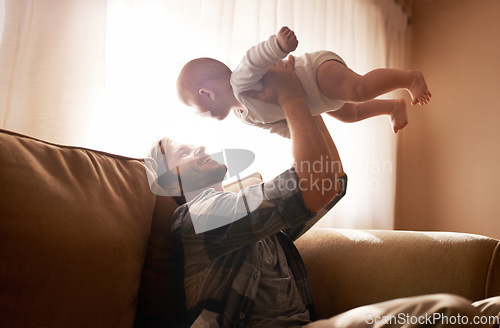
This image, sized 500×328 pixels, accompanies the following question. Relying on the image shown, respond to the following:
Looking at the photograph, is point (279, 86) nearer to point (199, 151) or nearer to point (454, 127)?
point (199, 151)

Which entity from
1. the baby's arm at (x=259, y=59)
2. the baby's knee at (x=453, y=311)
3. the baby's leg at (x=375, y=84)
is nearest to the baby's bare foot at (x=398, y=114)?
the baby's leg at (x=375, y=84)

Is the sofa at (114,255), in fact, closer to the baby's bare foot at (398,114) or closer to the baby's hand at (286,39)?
the baby's bare foot at (398,114)

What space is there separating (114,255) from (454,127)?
2513 millimetres

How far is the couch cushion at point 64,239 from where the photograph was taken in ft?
2.31

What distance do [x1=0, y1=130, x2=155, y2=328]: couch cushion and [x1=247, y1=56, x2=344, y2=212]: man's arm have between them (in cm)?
41

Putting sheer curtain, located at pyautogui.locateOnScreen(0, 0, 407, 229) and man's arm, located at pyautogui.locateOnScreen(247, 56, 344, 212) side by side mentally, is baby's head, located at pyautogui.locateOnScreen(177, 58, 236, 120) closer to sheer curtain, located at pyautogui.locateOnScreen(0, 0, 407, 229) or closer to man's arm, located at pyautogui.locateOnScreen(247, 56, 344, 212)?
man's arm, located at pyautogui.locateOnScreen(247, 56, 344, 212)

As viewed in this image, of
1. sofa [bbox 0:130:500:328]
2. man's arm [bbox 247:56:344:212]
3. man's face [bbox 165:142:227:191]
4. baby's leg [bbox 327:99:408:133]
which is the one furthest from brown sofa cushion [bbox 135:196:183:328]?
baby's leg [bbox 327:99:408:133]

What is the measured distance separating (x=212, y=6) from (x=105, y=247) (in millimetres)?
1221

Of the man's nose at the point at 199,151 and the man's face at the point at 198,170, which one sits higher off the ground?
the man's nose at the point at 199,151

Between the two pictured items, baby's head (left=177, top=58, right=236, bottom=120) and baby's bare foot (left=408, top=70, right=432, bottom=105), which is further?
baby's head (left=177, top=58, right=236, bottom=120)

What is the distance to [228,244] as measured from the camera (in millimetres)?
916

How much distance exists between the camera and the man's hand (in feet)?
3.25

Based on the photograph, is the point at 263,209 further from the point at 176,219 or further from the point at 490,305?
the point at 490,305

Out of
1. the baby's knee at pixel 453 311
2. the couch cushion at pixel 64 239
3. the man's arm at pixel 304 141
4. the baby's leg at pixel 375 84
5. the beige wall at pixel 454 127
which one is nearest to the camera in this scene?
the baby's knee at pixel 453 311
